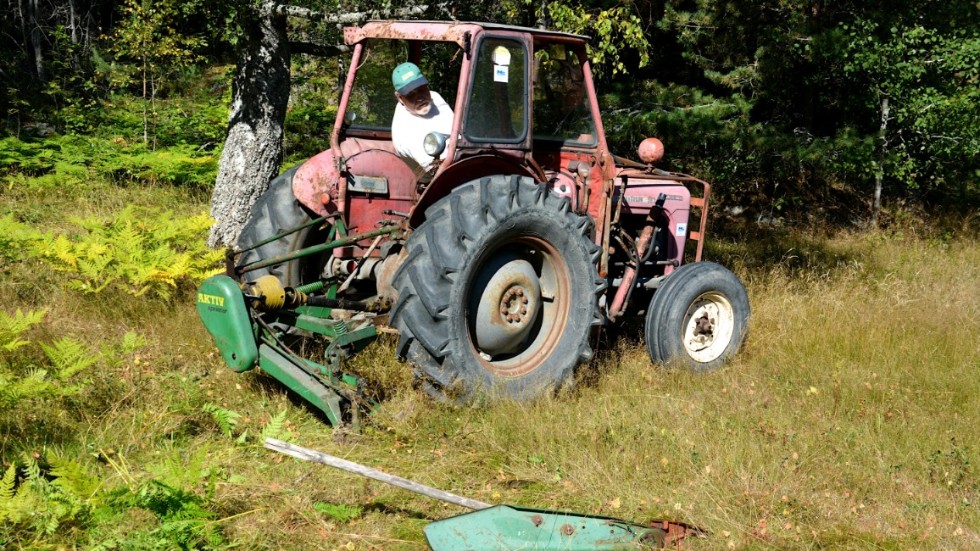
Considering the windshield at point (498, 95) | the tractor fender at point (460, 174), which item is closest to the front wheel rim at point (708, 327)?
the tractor fender at point (460, 174)

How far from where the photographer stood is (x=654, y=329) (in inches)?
250

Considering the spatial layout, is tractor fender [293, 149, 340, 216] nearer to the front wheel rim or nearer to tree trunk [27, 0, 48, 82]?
the front wheel rim

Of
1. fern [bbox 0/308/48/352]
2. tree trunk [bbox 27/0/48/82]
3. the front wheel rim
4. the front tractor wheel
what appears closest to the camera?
the front tractor wheel

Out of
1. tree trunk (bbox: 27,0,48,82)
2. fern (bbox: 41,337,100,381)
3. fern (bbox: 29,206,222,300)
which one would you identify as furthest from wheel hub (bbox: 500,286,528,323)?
tree trunk (bbox: 27,0,48,82)

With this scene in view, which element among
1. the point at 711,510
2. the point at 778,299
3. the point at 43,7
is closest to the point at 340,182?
the point at 711,510

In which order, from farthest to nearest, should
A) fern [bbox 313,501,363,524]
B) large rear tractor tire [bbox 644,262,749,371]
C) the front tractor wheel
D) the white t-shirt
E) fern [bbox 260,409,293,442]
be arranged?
large rear tractor tire [bbox 644,262,749,371], the white t-shirt, the front tractor wheel, fern [bbox 260,409,293,442], fern [bbox 313,501,363,524]

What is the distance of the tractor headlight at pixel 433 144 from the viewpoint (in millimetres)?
5375

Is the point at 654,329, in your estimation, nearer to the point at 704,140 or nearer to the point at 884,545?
the point at 884,545

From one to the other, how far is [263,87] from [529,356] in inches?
168

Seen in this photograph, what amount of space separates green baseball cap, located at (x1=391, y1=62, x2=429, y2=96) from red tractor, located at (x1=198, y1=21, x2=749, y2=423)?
0.66 ft

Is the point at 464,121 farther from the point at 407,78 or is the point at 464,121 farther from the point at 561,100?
the point at 561,100

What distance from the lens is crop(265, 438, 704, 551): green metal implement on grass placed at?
390 centimetres

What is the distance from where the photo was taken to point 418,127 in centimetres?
565

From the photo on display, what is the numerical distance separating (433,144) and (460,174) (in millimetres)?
263
